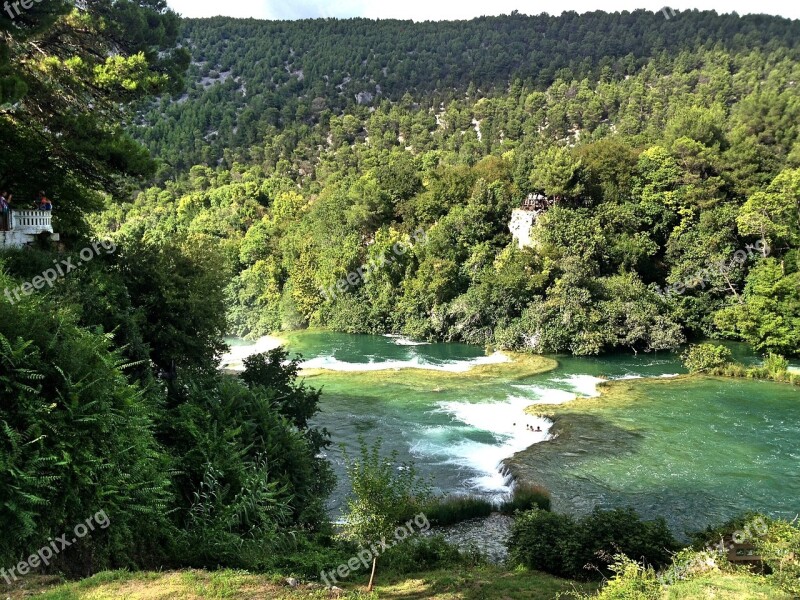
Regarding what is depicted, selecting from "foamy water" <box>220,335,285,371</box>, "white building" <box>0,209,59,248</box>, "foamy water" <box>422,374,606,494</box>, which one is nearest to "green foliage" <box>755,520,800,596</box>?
"foamy water" <box>422,374,606,494</box>

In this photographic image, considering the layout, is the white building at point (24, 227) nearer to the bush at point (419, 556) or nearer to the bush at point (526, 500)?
the bush at point (419, 556)

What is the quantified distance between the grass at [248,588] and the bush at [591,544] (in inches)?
29.4

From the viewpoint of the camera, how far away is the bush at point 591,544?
11.3m

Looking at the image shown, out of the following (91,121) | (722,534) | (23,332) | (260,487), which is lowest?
(722,534)

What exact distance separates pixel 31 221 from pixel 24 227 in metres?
0.29

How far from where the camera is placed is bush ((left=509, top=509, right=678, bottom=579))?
37.0ft

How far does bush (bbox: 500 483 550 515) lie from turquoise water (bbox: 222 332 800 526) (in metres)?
0.76

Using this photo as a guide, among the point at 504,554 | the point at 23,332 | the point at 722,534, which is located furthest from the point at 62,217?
the point at 722,534

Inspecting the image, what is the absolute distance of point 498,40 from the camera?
5157 inches

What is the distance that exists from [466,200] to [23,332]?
140 ft

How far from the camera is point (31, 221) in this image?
49.7 ft

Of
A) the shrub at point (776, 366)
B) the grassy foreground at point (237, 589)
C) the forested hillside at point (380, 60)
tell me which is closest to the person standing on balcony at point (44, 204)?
the grassy foreground at point (237, 589)

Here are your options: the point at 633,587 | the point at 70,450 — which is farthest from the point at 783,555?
the point at 70,450

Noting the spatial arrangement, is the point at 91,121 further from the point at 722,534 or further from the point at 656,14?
the point at 656,14
